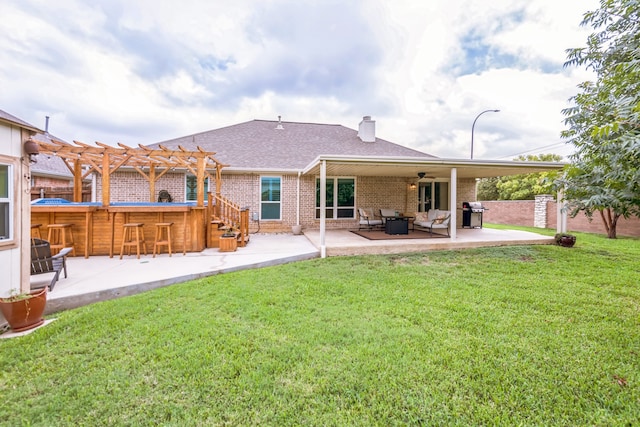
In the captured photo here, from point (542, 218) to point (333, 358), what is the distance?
18052 mm

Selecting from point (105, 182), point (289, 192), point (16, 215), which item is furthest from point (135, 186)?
point (16, 215)

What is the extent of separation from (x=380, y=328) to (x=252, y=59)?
1214cm

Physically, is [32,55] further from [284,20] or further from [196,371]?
[196,371]

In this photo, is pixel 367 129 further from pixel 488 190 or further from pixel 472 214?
pixel 488 190

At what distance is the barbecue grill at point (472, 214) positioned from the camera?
12.2 metres

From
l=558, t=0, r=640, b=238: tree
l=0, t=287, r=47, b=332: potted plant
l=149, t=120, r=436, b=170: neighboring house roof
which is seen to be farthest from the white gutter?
l=0, t=287, r=47, b=332: potted plant

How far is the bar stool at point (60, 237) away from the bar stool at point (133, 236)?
1116 mm

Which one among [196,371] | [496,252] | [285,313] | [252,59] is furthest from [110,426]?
[252,59]

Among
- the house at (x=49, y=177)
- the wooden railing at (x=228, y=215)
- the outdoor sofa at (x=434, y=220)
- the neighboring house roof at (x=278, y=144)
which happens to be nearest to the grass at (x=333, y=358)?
the wooden railing at (x=228, y=215)

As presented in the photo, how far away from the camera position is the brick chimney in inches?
551

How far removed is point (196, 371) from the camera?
2457 mm

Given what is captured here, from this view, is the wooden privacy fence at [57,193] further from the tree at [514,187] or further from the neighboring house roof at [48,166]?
the tree at [514,187]

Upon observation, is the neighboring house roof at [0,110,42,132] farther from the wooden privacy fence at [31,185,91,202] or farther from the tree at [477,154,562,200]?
the tree at [477,154,562,200]

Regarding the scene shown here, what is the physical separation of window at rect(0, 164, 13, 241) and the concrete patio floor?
3.52 ft
